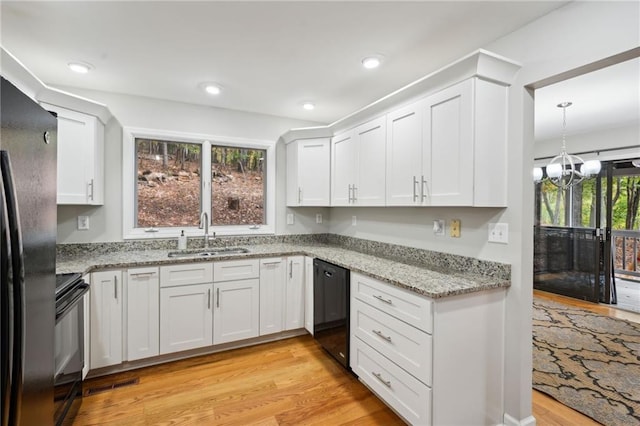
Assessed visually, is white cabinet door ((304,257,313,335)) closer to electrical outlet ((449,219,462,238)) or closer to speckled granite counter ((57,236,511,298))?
speckled granite counter ((57,236,511,298))

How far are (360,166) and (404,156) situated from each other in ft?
1.97

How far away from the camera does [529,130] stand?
1.82m

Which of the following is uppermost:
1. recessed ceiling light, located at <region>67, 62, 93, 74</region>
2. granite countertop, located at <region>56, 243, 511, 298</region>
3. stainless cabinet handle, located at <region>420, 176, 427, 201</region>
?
recessed ceiling light, located at <region>67, 62, 93, 74</region>

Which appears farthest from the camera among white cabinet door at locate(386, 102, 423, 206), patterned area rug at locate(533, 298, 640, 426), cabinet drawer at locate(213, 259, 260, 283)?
cabinet drawer at locate(213, 259, 260, 283)

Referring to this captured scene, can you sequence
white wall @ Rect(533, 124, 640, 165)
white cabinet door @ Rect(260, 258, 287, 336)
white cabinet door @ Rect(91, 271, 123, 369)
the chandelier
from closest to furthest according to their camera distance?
white cabinet door @ Rect(91, 271, 123, 369) → white cabinet door @ Rect(260, 258, 287, 336) → the chandelier → white wall @ Rect(533, 124, 640, 165)

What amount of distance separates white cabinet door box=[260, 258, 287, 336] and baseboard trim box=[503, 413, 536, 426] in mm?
1919

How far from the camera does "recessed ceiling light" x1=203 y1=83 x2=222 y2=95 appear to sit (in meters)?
2.76

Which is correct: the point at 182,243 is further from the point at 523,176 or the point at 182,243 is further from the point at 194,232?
the point at 523,176

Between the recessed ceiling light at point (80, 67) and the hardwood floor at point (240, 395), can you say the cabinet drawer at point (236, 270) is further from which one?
the recessed ceiling light at point (80, 67)

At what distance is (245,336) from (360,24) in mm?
2687

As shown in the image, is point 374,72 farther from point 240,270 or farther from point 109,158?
point 109,158

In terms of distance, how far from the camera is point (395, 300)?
1.90m

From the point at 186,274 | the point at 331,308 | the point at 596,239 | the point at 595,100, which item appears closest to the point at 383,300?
the point at 331,308

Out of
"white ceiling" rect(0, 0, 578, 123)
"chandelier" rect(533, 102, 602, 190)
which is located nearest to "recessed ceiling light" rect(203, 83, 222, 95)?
"white ceiling" rect(0, 0, 578, 123)
